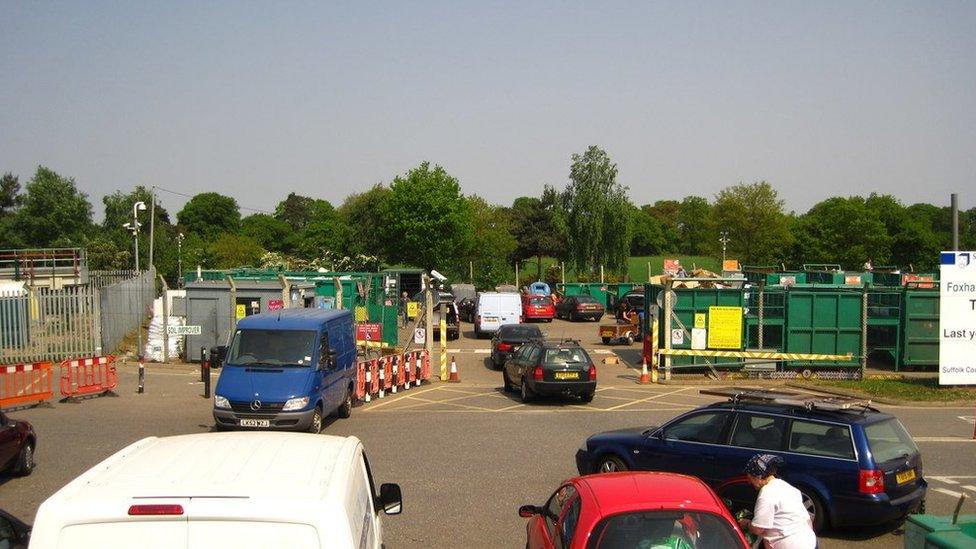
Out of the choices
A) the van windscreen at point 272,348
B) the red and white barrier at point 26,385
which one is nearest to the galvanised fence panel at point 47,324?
the red and white barrier at point 26,385

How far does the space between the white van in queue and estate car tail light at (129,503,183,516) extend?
33.6 m

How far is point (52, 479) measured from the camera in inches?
477

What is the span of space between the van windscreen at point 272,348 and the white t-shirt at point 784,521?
1007 centimetres

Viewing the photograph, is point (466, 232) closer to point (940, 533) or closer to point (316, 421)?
point (316, 421)

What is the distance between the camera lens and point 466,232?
63.8 metres

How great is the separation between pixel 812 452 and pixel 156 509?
25.7 feet

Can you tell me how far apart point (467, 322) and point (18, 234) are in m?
49.6

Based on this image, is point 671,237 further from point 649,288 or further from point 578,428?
point 578,428

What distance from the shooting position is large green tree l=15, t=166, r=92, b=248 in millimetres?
75000

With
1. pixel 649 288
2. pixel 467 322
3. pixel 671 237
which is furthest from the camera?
pixel 671 237

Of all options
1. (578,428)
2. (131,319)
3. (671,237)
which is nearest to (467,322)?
(131,319)

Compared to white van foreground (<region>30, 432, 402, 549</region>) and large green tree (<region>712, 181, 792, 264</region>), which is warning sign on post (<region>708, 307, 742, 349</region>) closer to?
white van foreground (<region>30, 432, 402, 549</region>)

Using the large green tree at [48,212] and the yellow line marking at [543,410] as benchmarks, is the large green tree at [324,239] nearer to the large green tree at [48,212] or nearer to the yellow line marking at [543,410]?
the large green tree at [48,212]

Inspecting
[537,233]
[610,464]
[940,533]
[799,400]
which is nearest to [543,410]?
[610,464]
